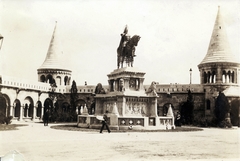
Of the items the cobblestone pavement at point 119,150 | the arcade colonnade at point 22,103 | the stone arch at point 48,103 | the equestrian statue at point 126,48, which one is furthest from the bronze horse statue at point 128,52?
the stone arch at point 48,103

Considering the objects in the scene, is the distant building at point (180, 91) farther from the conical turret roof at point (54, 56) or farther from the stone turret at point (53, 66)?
the conical turret roof at point (54, 56)

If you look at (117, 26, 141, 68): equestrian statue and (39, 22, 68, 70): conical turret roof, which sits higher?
(39, 22, 68, 70): conical turret roof

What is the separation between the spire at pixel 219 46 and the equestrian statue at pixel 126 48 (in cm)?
1599

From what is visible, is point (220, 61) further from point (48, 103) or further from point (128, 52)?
point (48, 103)

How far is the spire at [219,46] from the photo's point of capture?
35219mm

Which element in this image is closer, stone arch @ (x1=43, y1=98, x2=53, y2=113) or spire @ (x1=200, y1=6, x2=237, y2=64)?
spire @ (x1=200, y1=6, x2=237, y2=64)

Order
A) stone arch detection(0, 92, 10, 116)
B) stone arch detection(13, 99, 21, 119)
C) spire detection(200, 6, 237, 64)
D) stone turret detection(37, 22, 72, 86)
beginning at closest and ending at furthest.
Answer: stone arch detection(0, 92, 10, 116) → stone arch detection(13, 99, 21, 119) → spire detection(200, 6, 237, 64) → stone turret detection(37, 22, 72, 86)

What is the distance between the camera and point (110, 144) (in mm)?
11766

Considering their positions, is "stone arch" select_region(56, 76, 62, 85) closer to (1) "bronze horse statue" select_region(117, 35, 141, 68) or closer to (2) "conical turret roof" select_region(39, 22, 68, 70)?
(2) "conical turret roof" select_region(39, 22, 68, 70)

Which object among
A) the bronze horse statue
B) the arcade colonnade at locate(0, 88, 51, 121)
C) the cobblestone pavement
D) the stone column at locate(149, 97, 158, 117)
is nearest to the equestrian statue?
the bronze horse statue

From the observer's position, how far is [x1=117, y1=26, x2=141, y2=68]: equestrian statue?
22.1 meters

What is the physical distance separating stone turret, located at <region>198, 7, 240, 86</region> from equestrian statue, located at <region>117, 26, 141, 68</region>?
1586cm

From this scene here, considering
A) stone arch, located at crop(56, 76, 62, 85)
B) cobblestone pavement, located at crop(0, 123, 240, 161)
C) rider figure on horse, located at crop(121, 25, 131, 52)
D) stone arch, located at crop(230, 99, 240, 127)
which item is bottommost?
cobblestone pavement, located at crop(0, 123, 240, 161)

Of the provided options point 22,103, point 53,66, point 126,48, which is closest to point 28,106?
point 22,103
